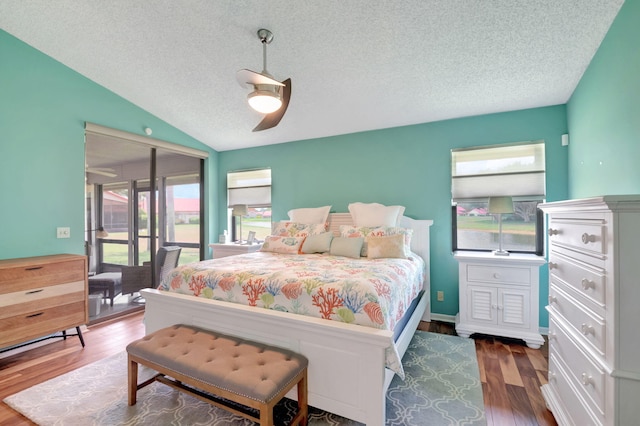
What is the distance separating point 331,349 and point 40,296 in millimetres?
2654

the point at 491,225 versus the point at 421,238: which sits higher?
the point at 491,225

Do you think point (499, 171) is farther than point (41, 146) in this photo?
Yes

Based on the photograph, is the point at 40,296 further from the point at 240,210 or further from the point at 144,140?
the point at 240,210

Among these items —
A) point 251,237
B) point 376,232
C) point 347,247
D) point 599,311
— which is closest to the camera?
point 599,311

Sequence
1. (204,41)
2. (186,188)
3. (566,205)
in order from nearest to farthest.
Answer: (566,205)
(204,41)
(186,188)

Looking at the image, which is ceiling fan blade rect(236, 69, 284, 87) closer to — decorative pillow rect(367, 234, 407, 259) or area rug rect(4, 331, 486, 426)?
decorative pillow rect(367, 234, 407, 259)

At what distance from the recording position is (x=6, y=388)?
2.11 metres

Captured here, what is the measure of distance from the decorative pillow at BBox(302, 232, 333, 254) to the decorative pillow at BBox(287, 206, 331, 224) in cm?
58

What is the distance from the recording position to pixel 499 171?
3281 mm

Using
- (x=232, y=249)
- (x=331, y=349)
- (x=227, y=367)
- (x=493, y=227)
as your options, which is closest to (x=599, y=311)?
(x=331, y=349)

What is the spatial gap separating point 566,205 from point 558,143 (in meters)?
2.10

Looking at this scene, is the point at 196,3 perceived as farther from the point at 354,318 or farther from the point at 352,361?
the point at 352,361

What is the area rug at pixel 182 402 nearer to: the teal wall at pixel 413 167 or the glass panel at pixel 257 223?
the teal wall at pixel 413 167

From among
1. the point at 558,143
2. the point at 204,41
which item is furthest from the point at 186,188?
the point at 558,143
